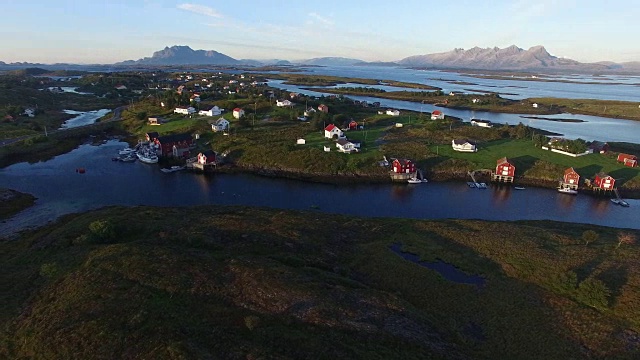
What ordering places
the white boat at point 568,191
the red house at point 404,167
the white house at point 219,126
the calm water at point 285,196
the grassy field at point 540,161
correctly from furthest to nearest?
the white house at point 219,126 < the grassy field at point 540,161 < the red house at point 404,167 < the white boat at point 568,191 < the calm water at point 285,196

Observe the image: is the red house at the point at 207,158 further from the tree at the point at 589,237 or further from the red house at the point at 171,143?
the tree at the point at 589,237

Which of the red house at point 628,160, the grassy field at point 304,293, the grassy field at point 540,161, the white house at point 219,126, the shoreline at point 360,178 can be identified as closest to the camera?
the grassy field at point 304,293

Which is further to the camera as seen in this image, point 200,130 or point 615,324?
point 200,130

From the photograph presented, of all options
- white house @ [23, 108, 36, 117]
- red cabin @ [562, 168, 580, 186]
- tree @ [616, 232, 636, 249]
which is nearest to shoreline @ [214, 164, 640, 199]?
red cabin @ [562, 168, 580, 186]

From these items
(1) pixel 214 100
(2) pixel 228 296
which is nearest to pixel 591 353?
(2) pixel 228 296

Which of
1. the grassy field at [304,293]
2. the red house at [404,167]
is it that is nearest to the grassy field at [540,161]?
the red house at [404,167]

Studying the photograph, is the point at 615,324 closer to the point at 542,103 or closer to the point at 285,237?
the point at 285,237

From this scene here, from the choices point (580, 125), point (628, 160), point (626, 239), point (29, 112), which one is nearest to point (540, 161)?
point (628, 160)

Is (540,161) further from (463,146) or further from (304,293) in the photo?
(304,293)
